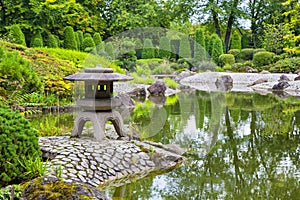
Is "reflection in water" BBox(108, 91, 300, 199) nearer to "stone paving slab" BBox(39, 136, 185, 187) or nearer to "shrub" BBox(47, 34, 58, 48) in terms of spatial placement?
"stone paving slab" BBox(39, 136, 185, 187)

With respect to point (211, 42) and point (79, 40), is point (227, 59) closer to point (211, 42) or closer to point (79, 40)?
point (211, 42)

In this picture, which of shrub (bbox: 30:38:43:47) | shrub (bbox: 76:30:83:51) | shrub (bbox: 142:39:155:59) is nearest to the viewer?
Answer: shrub (bbox: 142:39:155:59)

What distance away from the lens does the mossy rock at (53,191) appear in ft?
9.95

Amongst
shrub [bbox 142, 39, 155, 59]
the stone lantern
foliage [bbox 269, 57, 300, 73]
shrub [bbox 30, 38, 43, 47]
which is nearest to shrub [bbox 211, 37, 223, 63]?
foliage [bbox 269, 57, 300, 73]

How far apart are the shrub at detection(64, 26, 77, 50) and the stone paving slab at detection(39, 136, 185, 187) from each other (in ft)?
47.0

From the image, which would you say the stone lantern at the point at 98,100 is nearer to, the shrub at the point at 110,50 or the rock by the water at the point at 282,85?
the shrub at the point at 110,50

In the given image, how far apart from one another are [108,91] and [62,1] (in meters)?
15.5

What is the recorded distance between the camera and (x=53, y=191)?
3092 millimetres

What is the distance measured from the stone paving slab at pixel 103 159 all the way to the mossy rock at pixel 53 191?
0.63m

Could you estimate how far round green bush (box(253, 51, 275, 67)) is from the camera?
72.6 feet

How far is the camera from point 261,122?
8102 mm

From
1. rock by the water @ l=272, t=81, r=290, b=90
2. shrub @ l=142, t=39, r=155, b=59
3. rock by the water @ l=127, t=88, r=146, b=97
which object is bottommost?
rock by the water @ l=127, t=88, r=146, b=97

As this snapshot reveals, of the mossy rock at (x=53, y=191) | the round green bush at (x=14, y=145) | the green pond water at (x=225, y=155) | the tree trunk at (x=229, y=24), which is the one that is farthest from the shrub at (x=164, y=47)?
the tree trunk at (x=229, y=24)

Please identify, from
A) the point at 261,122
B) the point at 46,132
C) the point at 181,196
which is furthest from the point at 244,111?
the point at 181,196
